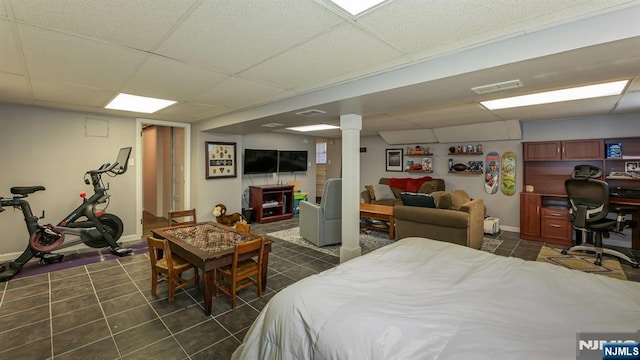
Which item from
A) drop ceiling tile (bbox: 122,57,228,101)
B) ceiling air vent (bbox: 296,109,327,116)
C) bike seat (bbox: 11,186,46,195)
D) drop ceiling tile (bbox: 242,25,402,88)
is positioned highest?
drop ceiling tile (bbox: 122,57,228,101)

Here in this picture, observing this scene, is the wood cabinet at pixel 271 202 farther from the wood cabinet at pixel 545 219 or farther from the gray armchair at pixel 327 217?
the wood cabinet at pixel 545 219

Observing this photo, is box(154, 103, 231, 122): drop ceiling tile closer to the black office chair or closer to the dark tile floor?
the dark tile floor

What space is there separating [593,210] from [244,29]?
519cm

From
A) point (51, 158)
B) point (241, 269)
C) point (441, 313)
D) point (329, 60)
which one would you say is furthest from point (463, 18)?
point (51, 158)

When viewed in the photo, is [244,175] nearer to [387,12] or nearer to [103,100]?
[103,100]

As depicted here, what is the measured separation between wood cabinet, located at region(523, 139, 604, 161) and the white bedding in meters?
4.48

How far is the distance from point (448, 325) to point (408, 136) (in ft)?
20.2

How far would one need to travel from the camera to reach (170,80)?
273 centimetres

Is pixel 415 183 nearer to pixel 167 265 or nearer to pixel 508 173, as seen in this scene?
pixel 508 173

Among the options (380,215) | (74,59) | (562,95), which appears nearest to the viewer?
(74,59)

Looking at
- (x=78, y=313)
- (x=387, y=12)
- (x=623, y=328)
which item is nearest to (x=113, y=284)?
(x=78, y=313)

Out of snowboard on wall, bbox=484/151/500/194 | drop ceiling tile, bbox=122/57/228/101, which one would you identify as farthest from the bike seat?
snowboard on wall, bbox=484/151/500/194

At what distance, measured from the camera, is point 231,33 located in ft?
5.81

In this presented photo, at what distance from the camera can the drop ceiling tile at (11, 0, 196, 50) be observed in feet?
4.79
